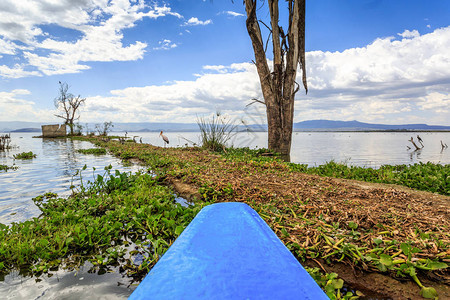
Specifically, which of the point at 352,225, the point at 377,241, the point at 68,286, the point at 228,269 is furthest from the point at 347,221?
the point at 68,286

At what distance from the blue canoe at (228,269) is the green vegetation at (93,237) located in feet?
2.96

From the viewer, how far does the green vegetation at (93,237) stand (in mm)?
2189

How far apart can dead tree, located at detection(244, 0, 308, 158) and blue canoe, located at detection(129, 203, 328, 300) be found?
8.60m

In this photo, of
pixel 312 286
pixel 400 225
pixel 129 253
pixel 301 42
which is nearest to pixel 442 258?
pixel 400 225

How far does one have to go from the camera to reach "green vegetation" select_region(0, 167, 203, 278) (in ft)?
7.18

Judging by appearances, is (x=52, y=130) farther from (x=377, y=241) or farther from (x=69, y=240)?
(x=377, y=241)

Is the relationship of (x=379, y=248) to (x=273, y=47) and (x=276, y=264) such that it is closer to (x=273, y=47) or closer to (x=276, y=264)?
(x=276, y=264)

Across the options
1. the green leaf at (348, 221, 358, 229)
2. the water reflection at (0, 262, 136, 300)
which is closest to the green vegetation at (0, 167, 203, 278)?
the water reflection at (0, 262, 136, 300)

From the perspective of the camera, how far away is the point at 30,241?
2.38 meters

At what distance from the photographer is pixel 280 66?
9.62 m

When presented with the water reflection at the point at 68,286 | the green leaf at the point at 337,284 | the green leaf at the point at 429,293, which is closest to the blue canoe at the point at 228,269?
the green leaf at the point at 337,284

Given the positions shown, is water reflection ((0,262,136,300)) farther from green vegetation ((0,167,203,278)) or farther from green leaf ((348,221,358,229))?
green leaf ((348,221,358,229))

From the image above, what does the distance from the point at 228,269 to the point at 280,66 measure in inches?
375

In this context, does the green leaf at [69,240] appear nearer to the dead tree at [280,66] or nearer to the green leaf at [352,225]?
the green leaf at [352,225]
